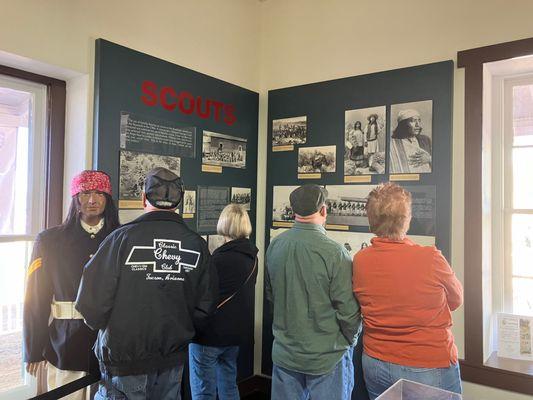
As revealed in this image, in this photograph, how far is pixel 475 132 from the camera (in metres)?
2.45

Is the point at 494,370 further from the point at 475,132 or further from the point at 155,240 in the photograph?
the point at 155,240

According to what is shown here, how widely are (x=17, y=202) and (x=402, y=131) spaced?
2.10 metres

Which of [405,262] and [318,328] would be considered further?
[318,328]

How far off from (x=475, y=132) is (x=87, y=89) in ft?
6.70

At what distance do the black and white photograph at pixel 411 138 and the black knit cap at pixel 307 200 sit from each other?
924mm

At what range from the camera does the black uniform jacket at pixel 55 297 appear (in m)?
1.80

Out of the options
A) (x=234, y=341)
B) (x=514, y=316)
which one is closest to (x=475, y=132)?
(x=514, y=316)

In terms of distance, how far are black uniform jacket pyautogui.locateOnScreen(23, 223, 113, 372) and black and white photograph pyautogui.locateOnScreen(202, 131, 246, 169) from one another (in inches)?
45.8

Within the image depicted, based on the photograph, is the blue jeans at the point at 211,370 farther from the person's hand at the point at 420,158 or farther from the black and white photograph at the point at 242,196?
the person's hand at the point at 420,158

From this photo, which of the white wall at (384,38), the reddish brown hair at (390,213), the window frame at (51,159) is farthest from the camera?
the white wall at (384,38)

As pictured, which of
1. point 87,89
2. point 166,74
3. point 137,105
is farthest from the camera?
point 166,74

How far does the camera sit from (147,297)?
1.62 meters

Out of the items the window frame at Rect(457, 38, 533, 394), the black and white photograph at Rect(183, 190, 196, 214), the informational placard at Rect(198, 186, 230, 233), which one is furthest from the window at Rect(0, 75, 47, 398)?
the window frame at Rect(457, 38, 533, 394)

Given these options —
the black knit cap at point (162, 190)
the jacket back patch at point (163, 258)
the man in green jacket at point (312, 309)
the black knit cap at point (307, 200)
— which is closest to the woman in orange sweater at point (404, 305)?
the man in green jacket at point (312, 309)
